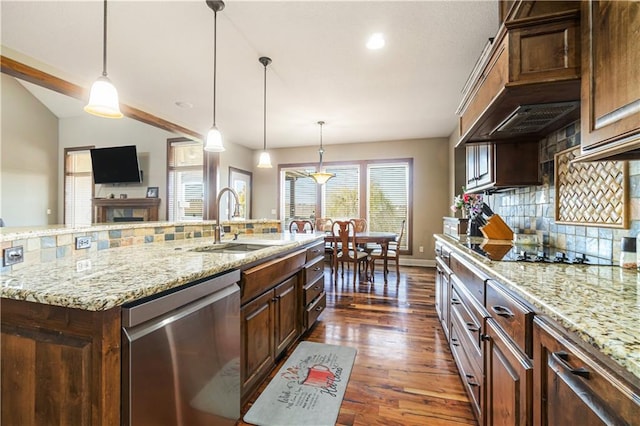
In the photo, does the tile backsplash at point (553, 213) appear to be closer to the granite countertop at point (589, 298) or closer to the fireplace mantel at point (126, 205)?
the granite countertop at point (589, 298)

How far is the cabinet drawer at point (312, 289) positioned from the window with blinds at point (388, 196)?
11.5 feet

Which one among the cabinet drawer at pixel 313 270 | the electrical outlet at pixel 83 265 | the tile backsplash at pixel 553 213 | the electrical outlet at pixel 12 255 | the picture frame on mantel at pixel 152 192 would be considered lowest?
the cabinet drawer at pixel 313 270

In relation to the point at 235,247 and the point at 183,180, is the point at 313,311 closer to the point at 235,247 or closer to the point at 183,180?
the point at 235,247

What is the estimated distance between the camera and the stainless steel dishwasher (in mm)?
892

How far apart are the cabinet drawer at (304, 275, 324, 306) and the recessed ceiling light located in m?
2.22

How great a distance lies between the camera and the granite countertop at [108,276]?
84 centimetres

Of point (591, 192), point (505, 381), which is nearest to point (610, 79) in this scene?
point (591, 192)

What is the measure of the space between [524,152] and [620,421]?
2.12 m

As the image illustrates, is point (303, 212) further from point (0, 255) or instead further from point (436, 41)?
point (0, 255)

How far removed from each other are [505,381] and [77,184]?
28.2 feet

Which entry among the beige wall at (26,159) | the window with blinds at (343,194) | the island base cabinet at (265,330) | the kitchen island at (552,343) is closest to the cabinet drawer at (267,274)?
the island base cabinet at (265,330)

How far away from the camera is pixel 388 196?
→ 240 inches

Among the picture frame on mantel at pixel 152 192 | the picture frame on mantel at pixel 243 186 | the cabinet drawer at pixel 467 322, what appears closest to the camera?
the cabinet drawer at pixel 467 322

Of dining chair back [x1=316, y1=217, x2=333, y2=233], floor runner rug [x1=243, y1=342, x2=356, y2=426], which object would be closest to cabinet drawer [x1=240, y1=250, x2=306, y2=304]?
floor runner rug [x1=243, y1=342, x2=356, y2=426]
